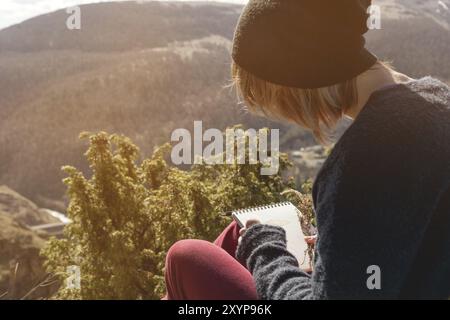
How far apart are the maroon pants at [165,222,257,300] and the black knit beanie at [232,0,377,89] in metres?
0.47

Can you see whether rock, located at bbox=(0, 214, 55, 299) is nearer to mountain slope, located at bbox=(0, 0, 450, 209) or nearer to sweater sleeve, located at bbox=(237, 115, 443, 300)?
sweater sleeve, located at bbox=(237, 115, 443, 300)

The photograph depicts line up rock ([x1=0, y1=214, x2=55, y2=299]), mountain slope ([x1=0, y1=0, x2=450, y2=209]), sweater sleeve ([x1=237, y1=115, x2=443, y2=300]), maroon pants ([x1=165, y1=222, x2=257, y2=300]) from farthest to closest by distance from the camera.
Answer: mountain slope ([x1=0, y1=0, x2=450, y2=209]), rock ([x1=0, y1=214, x2=55, y2=299]), maroon pants ([x1=165, y1=222, x2=257, y2=300]), sweater sleeve ([x1=237, y1=115, x2=443, y2=300])

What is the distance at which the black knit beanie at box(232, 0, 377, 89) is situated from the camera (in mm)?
1169

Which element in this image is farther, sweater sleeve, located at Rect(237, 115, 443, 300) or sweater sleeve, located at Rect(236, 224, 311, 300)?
sweater sleeve, located at Rect(236, 224, 311, 300)

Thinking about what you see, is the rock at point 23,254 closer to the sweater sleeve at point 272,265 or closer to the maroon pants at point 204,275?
the maroon pants at point 204,275

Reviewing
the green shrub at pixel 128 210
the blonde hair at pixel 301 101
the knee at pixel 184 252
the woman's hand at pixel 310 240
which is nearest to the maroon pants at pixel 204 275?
the knee at pixel 184 252

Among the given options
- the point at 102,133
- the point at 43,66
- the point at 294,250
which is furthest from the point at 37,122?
the point at 294,250

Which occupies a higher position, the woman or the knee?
the woman

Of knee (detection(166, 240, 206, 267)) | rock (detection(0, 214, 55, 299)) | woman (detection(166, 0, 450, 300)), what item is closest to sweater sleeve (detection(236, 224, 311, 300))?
woman (detection(166, 0, 450, 300))

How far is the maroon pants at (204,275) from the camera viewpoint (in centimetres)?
130

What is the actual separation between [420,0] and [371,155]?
9072cm

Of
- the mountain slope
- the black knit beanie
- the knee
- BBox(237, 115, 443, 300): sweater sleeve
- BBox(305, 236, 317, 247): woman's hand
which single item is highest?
the black knit beanie

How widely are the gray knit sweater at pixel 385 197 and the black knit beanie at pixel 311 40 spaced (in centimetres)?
13

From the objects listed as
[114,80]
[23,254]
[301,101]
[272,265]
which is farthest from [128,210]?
[114,80]
